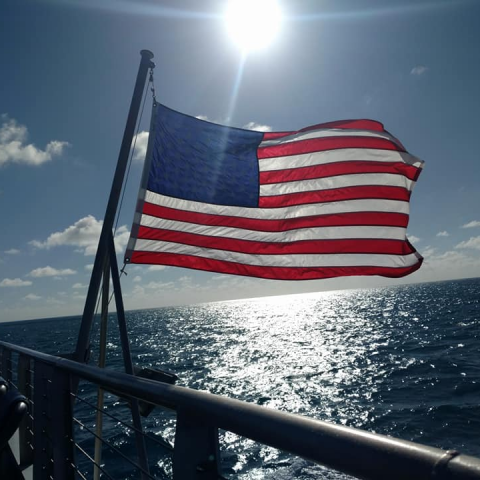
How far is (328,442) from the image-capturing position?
A: 2.56 feet

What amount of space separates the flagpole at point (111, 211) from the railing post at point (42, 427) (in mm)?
707

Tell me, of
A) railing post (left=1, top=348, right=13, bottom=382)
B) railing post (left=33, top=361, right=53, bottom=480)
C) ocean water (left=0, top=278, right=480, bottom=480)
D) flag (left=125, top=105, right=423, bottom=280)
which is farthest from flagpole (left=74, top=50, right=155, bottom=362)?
ocean water (left=0, top=278, right=480, bottom=480)

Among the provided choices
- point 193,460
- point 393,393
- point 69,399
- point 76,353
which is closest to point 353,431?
point 193,460

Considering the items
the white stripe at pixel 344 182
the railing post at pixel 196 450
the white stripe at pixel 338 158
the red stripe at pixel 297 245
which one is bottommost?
the railing post at pixel 196 450

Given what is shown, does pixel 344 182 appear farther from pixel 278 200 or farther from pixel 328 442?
pixel 328 442

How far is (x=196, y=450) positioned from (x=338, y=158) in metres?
4.40

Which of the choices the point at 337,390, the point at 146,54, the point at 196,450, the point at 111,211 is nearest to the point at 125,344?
the point at 111,211

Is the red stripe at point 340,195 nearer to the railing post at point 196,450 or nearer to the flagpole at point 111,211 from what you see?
the flagpole at point 111,211

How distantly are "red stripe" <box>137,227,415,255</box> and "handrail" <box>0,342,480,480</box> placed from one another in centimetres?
342

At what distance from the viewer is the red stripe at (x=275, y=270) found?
4461 millimetres

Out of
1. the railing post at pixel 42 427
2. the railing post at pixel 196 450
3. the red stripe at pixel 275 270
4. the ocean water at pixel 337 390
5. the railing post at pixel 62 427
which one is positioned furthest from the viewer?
the ocean water at pixel 337 390

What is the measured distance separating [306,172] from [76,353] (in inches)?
134

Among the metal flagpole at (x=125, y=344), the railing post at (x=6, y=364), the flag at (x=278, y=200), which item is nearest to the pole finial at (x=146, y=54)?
the flag at (x=278, y=200)

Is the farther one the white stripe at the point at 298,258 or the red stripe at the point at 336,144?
the red stripe at the point at 336,144
